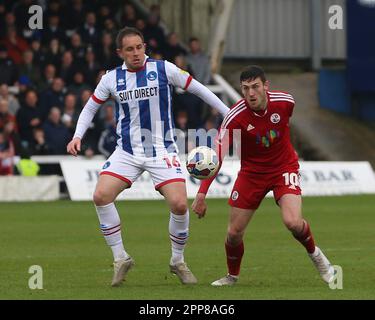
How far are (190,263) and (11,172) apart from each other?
38.6ft

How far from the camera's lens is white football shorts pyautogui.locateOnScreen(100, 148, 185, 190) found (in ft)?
37.3

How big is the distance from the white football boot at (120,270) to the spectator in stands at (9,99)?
1492 centimetres

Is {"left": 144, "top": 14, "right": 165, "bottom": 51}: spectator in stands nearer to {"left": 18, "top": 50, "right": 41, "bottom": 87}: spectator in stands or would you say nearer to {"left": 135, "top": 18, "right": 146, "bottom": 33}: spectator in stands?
{"left": 135, "top": 18, "right": 146, "bottom": 33}: spectator in stands

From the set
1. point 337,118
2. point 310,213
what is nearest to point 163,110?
point 310,213

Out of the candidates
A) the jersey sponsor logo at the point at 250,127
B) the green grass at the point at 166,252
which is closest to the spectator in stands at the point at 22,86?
the green grass at the point at 166,252

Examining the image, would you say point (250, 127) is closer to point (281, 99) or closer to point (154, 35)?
point (281, 99)

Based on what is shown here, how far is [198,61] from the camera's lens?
28828 millimetres

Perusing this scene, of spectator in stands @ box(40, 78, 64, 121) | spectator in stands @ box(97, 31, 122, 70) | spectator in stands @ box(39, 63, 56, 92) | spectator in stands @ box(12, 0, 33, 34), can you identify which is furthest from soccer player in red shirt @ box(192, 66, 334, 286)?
spectator in stands @ box(12, 0, 33, 34)

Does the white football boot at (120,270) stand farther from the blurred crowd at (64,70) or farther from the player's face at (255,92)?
the blurred crowd at (64,70)

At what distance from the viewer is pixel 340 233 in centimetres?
1714

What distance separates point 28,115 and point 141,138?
14529mm

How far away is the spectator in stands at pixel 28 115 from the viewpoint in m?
A: 25.6

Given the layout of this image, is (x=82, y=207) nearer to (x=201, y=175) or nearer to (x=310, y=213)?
(x=310, y=213)

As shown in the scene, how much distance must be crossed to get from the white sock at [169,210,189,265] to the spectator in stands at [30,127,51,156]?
14182 millimetres
